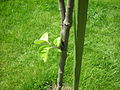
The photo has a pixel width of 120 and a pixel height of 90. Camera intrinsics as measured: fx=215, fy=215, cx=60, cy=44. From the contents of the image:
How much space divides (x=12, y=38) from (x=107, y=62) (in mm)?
1198

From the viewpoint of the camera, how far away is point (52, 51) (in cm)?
252

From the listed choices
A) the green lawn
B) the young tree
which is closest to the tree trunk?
the young tree

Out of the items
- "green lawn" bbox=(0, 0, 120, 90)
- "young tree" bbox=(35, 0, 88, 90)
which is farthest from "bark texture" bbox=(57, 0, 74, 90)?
"green lawn" bbox=(0, 0, 120, 90)

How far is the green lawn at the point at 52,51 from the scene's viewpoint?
6.98ft

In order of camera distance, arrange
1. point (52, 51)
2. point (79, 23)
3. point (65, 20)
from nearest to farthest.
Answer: point (79, 23) < point (65, 20) < point (52, 51)

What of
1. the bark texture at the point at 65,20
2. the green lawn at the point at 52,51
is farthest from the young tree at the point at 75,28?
the green lawn at the point at 52,51

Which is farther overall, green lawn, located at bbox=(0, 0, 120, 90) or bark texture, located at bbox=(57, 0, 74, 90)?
green lawn, located at bbox=(0, 0, 120, 90)

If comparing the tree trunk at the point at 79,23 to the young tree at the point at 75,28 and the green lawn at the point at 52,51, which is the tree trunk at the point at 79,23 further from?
the green lawn at the point at 52,51

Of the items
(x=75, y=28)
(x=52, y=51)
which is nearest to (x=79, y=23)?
(x=75, y=28)

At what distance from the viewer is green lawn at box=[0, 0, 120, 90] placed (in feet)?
6.98

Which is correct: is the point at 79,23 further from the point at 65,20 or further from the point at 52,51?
the point at 52,51

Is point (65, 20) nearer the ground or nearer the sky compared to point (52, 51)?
nearer the sky

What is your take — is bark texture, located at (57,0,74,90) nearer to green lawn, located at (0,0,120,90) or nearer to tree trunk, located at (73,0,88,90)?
tree trunk, located at (73,0,88,90)

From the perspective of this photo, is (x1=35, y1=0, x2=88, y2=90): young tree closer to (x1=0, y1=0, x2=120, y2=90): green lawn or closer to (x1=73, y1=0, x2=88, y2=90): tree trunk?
(x1=73, y1=0, x2=88, y2=90): tree trunk
